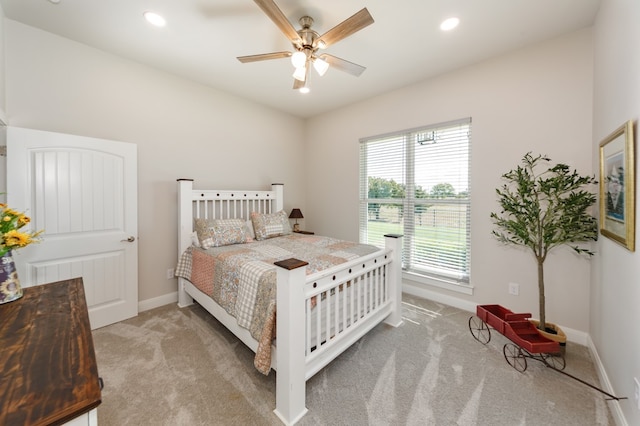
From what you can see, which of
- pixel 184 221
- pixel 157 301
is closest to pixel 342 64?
pixel 184 221

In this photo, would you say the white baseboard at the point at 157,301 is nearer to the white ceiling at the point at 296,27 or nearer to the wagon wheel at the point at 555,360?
the white ceiling at the point at 296,27

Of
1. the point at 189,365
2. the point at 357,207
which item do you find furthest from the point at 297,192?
the point at 189,365

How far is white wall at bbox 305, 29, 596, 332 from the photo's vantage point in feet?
7.54

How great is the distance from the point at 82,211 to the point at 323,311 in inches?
100

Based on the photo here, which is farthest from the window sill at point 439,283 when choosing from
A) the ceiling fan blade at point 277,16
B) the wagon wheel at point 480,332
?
the ceiling fan blade at point 277,16

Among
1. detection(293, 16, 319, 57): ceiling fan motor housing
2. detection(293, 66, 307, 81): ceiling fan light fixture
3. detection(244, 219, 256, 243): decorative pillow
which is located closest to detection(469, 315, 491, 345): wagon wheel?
detection(244, 219, 256, 243): decorative pillow

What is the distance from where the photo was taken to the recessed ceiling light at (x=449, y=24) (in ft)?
7.07

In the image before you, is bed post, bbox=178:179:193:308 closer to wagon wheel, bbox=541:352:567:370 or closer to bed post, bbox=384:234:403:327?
bed post, bbox=384:234:403:327

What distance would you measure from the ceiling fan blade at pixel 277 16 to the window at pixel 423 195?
202 centimetres

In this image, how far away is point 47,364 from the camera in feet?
2.64

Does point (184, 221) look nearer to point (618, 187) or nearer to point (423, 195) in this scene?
point (423, 195)

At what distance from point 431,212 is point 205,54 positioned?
317 centimetres

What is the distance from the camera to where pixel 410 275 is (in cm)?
344

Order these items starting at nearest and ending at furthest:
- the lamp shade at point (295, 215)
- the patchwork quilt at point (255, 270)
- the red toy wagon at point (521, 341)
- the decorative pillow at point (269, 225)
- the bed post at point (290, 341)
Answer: the bed post at point (290, 341), the patchwork quilt at point (255, 270), the red toy wagon at point (521, 341), the decorative pillow at point (269, 225), the lamp shade at point (295, 215)
